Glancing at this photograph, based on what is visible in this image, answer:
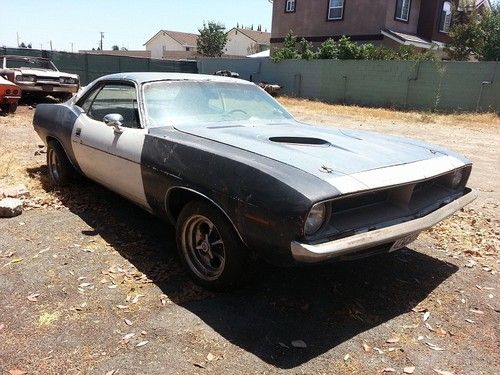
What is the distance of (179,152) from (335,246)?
51.6 inches

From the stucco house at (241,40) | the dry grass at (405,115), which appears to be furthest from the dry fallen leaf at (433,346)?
the stucco house at (241,40)

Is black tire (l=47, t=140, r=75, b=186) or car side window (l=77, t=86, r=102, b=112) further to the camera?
black tire (l=47, t=140, r=75, b=186)

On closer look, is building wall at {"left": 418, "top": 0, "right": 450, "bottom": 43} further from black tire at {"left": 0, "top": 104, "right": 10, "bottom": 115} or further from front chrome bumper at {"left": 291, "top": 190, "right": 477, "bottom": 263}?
front chrome bumper at {"left": 291, "top": 190, "right": 477, "bottom": 263}

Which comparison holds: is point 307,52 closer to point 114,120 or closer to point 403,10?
point 403,10

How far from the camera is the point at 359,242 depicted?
2662 mm

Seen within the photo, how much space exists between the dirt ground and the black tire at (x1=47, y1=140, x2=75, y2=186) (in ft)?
2.20

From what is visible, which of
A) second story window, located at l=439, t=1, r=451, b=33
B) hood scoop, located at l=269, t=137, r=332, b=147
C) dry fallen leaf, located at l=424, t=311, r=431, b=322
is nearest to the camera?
dry fallen leaf, located at l=424, t=311, r=431, b=322

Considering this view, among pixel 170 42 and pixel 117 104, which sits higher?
pixel 170 42

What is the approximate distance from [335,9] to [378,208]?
25216 mm

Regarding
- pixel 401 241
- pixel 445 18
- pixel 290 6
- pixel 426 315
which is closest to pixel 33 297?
pixel 401 241

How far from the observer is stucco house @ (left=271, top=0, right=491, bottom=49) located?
2428cm

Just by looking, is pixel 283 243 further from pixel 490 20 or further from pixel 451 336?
pixel 490 20

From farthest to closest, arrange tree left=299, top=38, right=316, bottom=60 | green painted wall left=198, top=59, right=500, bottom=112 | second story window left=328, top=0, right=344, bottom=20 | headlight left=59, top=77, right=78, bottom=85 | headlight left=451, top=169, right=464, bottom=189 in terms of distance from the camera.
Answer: second story window left=328, top=0, right=344, bottom=20, tree left=299, top=38, right=316, bottom=60, green painted wall left=198, top=59, right=500, bottom=112, headlight left=59, top=77, right=78, bottom=85, headlight left=451, top=169, right=464, bottom=189

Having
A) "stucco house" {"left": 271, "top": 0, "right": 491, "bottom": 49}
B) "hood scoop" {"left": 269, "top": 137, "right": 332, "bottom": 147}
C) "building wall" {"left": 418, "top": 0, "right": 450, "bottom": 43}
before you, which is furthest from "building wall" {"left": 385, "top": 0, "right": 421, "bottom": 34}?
"hood scoop" {"left": 269, "top": 137, "right": 332, "bottom": 147}
